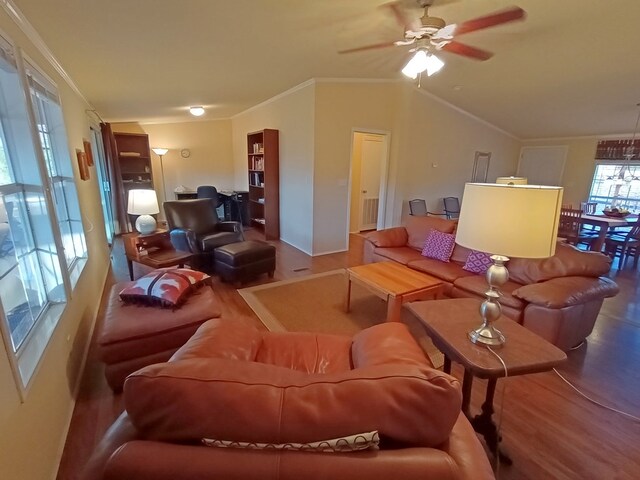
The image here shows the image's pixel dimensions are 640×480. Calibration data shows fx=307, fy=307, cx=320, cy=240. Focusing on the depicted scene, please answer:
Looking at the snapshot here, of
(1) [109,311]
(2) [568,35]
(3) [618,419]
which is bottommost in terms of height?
(3) [618,419]

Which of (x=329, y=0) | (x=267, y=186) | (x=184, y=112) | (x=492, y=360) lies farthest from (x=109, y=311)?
(x=184, y=112)

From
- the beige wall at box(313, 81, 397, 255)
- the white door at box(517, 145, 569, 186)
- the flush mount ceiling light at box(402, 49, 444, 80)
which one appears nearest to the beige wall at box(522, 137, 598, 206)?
the white door at box(517, 145, 569, 186)

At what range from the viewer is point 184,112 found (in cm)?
594

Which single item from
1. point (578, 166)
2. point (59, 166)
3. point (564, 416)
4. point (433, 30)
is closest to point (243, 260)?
point (59, 166)

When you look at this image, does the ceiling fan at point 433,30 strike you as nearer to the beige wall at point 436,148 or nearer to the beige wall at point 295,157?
the beige wall at point 295,157

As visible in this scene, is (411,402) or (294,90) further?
(294,90)

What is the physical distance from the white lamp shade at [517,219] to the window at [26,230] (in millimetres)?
1897

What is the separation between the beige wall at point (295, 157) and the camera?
4586 millimetres

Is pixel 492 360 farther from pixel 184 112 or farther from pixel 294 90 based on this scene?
pixel 184 112

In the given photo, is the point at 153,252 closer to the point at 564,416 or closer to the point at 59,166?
the point at 59,166

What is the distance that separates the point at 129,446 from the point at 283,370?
39 cm

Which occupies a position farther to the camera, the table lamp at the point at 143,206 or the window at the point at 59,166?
the table lamp at the point at 143,206

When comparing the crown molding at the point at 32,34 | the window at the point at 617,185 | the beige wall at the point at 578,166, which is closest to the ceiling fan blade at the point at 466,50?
the crown molding at the point at 32,34

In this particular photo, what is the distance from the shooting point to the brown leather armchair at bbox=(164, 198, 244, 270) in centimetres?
371
